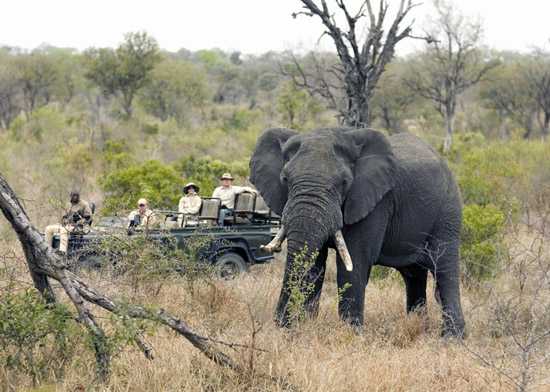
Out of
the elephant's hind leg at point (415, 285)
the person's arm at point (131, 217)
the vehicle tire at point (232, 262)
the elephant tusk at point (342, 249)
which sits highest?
the elephant tusk at point (342, 249)

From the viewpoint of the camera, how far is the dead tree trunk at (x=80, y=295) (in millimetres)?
5727

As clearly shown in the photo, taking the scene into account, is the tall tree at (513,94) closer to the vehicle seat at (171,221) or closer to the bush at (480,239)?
the bush at (480,239)

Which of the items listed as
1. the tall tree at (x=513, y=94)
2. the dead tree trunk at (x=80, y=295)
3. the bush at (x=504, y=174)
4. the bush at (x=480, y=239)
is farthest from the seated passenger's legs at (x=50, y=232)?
the tall tree at (x=513, y=94)

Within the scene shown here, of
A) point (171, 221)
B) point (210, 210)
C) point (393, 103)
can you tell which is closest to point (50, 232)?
point (171, 221)

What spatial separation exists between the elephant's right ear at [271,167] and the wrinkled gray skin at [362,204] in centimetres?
1

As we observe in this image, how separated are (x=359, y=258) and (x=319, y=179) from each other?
38.2 inches

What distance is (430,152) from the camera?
966 cm

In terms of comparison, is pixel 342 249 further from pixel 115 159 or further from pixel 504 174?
pixel 115 159

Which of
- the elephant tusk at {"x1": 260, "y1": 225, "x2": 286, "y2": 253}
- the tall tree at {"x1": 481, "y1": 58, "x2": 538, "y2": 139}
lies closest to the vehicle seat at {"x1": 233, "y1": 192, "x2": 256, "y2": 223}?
the elephant tusk at {"x1": 260, "y1": 225, "x2": 286, "y2": 253}

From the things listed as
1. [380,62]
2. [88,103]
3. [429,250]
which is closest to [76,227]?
[429,250]

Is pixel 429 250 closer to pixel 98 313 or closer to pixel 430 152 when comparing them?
pixel 430 152

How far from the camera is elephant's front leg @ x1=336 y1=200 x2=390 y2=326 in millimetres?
8453

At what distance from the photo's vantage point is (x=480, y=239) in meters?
12.8

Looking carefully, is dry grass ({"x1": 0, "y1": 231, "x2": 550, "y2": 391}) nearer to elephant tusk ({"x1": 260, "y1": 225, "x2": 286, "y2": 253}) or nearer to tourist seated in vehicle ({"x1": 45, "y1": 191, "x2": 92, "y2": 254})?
elephant tusk ({"x1": 260, "y1": 225, "x2": 286, "y2": 253})
